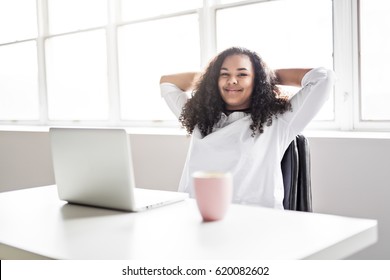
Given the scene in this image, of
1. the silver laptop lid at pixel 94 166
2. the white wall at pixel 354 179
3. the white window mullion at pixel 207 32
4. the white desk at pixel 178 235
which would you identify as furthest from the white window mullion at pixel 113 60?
the white desk at pixel 178 235

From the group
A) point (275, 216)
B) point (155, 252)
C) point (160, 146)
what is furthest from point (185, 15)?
point (155, 252)

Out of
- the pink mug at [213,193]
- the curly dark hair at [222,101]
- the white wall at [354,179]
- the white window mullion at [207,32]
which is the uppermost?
the white window mullion at [207,32]

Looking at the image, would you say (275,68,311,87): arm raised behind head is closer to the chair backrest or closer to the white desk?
the chair backrest

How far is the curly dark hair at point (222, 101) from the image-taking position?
1.96 metres

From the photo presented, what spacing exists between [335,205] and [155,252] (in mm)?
1523

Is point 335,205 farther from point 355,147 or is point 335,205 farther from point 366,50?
point 366,50

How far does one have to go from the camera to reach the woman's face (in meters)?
2.06

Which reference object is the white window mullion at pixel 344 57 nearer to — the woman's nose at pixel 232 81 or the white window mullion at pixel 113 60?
the woman's nose at pixel 232 81

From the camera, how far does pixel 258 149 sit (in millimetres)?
1922

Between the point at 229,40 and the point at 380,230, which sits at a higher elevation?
the point at 229,40

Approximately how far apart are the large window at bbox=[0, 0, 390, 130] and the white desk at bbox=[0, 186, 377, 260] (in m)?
1.40

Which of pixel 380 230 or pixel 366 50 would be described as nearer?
pixel 380 230

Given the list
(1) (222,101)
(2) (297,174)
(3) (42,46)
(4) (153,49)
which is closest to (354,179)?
(2) (297,174)

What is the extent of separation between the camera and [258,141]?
75.7 inches
